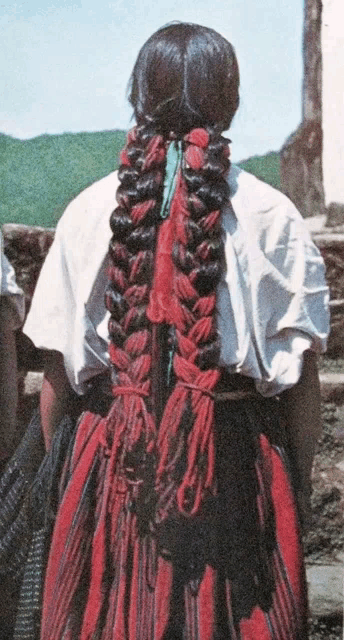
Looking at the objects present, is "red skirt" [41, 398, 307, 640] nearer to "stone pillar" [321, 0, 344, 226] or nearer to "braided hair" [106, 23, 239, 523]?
"braided hair" [106, 23, 239, 523]

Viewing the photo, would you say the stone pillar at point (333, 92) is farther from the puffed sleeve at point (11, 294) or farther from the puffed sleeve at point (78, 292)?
the puffed sleeve at point (11, 294)

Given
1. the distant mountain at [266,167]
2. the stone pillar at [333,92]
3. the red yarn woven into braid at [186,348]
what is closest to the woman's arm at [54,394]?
the red yarn woven into braid at [186,348]

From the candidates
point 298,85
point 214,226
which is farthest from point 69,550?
point 298,85

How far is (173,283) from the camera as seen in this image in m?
1.40

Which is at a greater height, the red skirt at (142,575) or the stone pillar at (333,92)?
the stone pillar at (333,92)

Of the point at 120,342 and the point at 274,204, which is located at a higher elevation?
the point at 274,204

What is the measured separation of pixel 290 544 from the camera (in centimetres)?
146

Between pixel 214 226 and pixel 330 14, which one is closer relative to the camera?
pixel 214 226

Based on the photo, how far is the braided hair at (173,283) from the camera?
1386 mm

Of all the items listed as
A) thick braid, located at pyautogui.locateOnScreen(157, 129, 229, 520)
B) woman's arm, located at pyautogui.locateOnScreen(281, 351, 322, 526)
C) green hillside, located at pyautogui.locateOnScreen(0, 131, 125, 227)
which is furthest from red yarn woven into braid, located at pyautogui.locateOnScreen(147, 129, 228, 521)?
green hillside, located at pyautogui.locateOnScreen(0, 131, 125, 227)

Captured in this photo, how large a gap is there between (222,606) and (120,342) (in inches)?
17.3

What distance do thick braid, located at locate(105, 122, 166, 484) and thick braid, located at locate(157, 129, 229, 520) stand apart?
4 centimetres

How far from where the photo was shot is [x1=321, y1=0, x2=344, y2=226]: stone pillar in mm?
1746

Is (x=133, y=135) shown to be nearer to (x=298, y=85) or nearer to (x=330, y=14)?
(x=298, y=85)
